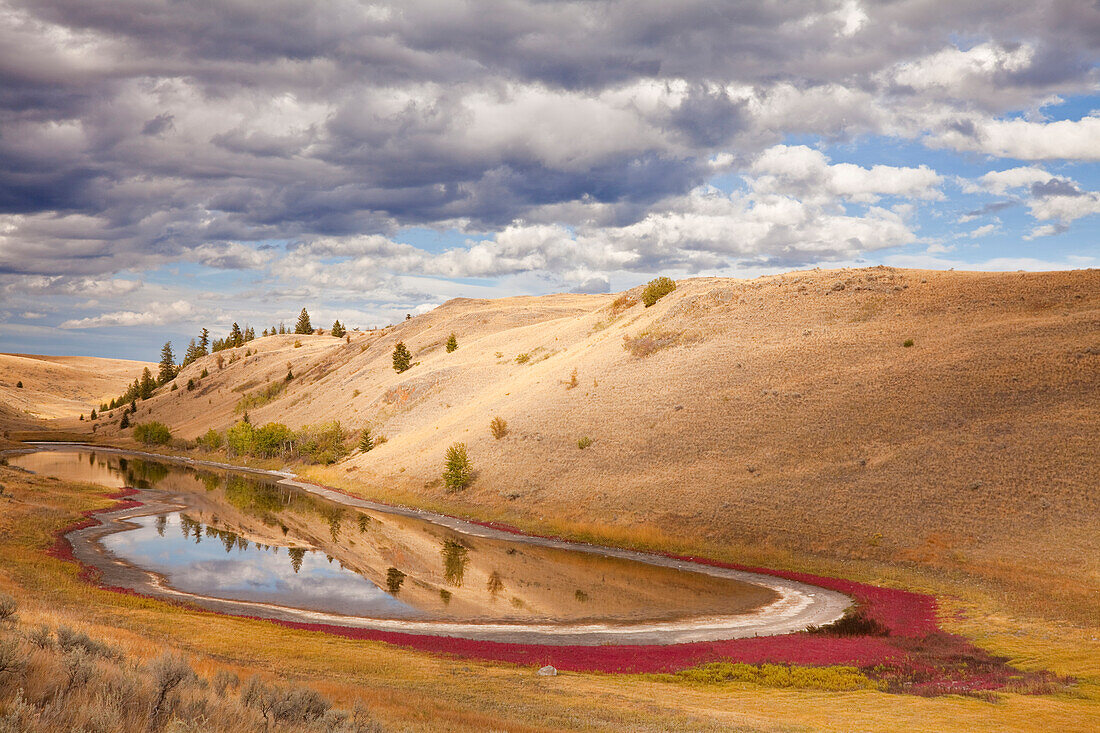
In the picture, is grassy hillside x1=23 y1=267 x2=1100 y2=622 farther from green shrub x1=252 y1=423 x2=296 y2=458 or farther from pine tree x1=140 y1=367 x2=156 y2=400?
pine tree x1=140 y1=367 x2=156 y2=400

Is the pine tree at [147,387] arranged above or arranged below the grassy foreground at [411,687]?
above

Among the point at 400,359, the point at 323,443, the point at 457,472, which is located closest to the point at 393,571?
the point at 457,472

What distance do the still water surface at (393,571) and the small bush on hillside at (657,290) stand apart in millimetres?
53007

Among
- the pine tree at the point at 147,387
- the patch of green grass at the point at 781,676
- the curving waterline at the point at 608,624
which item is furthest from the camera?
the pine tree at the point at 147,387

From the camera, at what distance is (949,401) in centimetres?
5469

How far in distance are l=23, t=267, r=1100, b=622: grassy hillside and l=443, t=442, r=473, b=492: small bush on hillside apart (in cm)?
124

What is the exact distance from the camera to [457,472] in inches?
2687

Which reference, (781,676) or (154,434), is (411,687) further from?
(154,434)

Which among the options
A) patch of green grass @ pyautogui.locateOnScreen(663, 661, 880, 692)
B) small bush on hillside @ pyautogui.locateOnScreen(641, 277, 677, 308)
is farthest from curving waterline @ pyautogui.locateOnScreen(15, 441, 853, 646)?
small bush on hillside @ pyautogui.locateOnScreen(641, 277, 677, 308)

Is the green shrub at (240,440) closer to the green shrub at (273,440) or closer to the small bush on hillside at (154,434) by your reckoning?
the green shrub at (273,440)

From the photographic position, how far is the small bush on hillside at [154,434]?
136250 mm

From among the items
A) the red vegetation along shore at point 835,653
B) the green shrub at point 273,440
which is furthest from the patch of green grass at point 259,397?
the red vegetation along shore at point 835,653

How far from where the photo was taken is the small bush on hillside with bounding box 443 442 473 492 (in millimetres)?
68250

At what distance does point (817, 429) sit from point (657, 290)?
47704 millimetres
